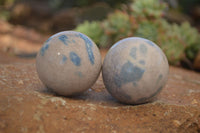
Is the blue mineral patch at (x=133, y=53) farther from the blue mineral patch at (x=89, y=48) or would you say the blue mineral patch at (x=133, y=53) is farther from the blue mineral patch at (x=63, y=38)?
the blue mineral patch at (x=63, y=38)

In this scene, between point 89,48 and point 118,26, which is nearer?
point 89,48

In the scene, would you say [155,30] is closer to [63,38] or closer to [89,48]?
[89,48]

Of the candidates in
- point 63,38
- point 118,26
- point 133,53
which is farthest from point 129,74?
point 118,26

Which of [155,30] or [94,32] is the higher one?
[155,30]

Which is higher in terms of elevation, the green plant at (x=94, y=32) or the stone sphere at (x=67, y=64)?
the green plant at (x=94, y=32)

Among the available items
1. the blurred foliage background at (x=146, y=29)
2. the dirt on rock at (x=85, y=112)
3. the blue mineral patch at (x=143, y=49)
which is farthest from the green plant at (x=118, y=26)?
the blue mineral patch at (x=143, y=49)

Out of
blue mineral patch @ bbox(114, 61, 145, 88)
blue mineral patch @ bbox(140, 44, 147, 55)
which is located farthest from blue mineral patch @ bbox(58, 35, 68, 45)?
blue mineral patch @ bbox(140, 44, 147, 55)

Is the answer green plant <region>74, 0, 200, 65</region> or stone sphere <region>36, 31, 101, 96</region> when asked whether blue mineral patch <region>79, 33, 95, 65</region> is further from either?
green plant <region>74, 0, 200, 65</region>
